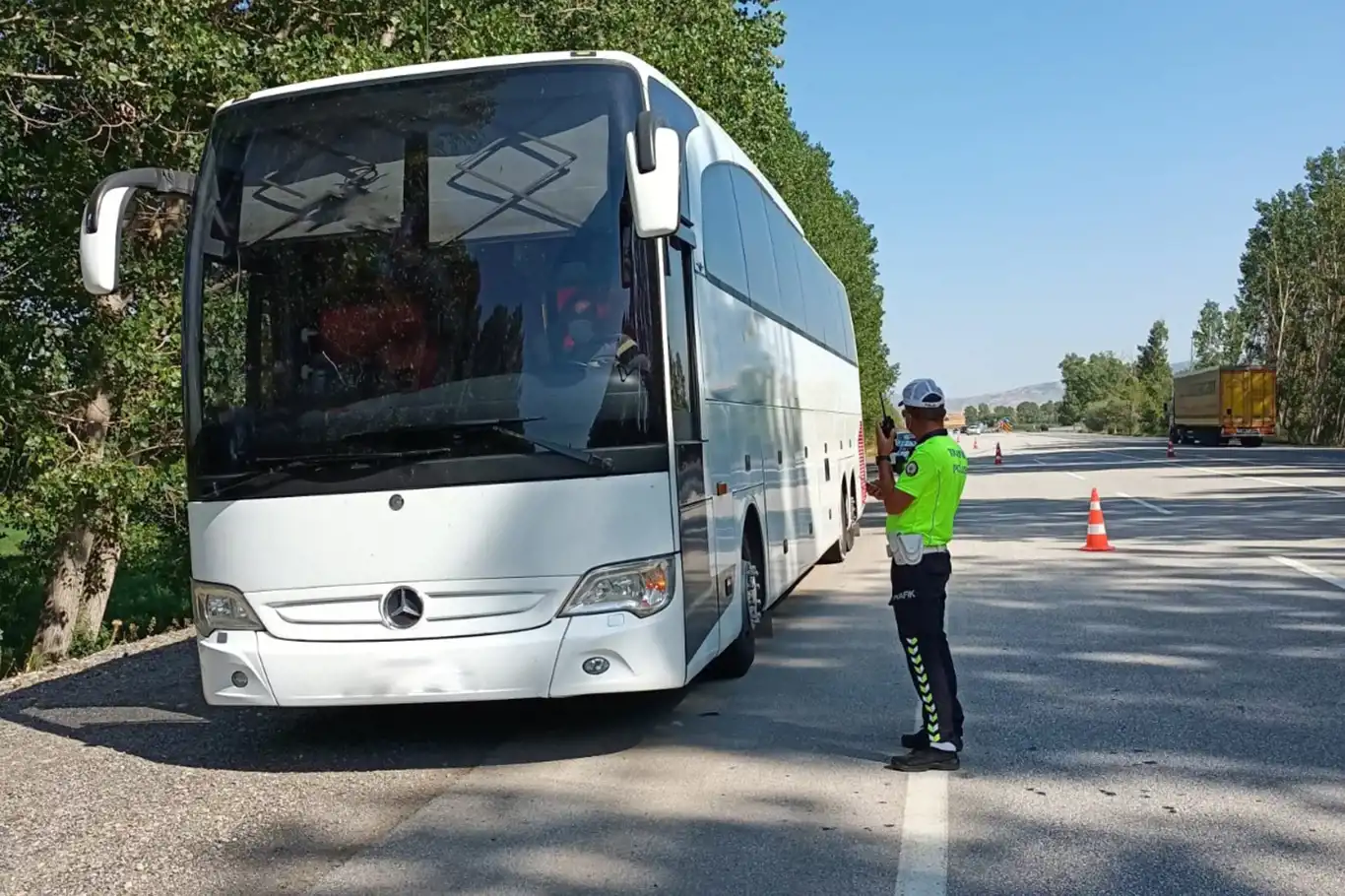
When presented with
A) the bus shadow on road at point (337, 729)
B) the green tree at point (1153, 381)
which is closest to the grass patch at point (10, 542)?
the bus shadow on road at point (337, 729)

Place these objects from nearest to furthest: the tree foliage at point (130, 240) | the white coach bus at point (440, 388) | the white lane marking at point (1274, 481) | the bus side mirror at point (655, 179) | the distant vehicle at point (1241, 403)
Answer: the bus side mirror at point (655, 179) < the white coach bus at point (440, 388) < the tree foliage at point (130, 240) < the white lane marking at point (1274, 481) < the distant vehicle at point (1241, 403)

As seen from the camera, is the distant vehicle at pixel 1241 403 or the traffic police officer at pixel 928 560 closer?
the traffic police officer at pixel 928 560

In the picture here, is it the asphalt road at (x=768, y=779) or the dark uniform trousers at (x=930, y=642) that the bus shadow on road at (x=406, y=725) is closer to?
the asphalt road at (x=768, y=779)

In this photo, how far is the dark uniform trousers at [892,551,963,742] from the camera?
629cm

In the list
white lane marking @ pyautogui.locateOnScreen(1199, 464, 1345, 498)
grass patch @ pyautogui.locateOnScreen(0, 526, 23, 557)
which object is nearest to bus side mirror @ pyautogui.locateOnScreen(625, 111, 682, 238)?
grass patch @ pyautogui.locateOnScreen(0, 526, 23, 557)

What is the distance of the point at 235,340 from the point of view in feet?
22.3

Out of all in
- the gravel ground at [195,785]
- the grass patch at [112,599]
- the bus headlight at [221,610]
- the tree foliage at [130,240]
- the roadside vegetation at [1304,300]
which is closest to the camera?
the gravel ground at [195,785]

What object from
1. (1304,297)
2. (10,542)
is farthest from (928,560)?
(1304,297)

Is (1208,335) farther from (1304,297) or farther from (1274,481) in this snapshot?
(1274,481)

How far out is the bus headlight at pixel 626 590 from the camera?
6.47m

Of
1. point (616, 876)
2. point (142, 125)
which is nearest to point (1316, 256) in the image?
point (142, 125)

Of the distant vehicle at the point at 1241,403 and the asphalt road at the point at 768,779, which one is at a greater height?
the distant vehicle at the point at 1241,403

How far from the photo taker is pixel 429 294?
6617mm

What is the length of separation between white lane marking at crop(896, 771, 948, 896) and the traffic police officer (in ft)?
0.55
